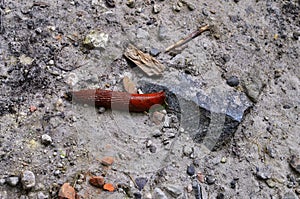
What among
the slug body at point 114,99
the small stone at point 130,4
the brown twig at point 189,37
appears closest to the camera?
the slug body at point 114,99

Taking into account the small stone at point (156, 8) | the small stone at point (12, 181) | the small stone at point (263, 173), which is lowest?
the small stone at point (12, 181)

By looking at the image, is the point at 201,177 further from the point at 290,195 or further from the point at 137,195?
the point at 290,195

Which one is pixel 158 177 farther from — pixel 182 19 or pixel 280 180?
pixel 182 19

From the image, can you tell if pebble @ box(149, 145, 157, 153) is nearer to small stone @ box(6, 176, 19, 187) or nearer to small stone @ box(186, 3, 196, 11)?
small stone @ box(6, 176, 19, 187)

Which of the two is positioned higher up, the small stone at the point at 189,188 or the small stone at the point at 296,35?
the small stone at the point at 296,35

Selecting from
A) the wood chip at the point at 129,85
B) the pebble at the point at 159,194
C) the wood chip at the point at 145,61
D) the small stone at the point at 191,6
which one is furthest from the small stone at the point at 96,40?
the pebble at the point at 159,194

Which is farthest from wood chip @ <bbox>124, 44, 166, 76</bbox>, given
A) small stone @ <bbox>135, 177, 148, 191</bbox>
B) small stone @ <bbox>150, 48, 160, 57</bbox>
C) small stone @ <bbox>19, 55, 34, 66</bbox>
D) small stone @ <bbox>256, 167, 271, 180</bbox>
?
small stone @ <bbox>256, 167, 271, 180</bbox>

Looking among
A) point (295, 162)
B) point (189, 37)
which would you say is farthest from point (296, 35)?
point (295, 162)

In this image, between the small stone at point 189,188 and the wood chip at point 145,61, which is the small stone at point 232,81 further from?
the small stone at point 189,188
